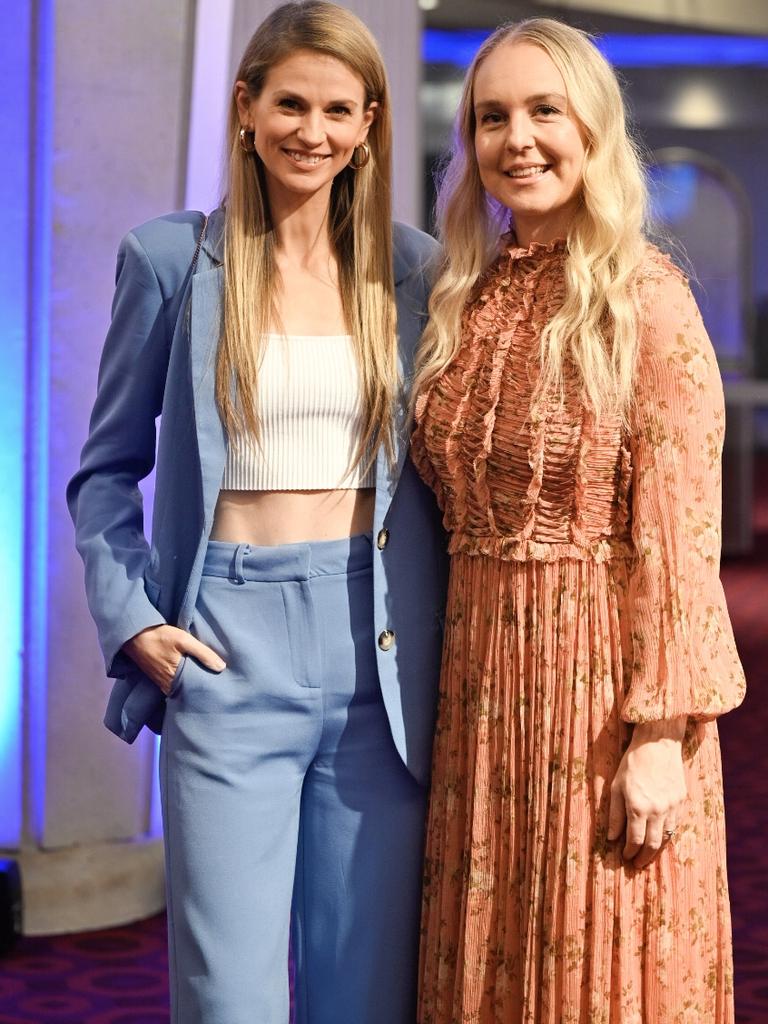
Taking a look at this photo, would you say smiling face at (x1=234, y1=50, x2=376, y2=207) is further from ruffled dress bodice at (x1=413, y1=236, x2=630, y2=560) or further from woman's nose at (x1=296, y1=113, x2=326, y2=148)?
ruffled dress bodice at (x1=413, y1=236, x2=630, y2=560)

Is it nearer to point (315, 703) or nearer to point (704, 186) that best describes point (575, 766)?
point (315, 703)


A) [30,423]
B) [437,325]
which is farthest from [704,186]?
[437,325]

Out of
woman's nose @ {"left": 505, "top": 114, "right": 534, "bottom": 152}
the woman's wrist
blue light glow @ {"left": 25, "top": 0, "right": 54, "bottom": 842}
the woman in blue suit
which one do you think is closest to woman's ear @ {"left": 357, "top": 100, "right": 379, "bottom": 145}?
the woman in blue suit

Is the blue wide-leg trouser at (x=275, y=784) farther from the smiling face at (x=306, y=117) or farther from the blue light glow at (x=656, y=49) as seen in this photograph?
the blue light glow at (x=656, y=49)

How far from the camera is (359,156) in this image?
2117 mm

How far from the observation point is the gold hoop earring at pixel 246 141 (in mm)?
2049

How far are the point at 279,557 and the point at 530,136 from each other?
0.68 m

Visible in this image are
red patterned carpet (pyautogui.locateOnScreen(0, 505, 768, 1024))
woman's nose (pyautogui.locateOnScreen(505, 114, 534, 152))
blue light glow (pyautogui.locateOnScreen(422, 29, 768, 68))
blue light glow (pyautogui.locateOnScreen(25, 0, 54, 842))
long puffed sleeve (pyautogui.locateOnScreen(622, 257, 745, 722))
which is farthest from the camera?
blue light glow (pyautogui.locateOnScreen(422, 29, 768, 68))

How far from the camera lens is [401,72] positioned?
4.23 meters

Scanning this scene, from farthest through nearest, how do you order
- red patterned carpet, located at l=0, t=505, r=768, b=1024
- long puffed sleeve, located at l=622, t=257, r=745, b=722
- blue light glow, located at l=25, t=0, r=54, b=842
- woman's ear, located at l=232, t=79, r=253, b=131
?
blue light glow, located at l=25, t=0, r=54, b=842, red patterned carpet, located at l=0, t=505, r=768, b=1024, woman's ear, located at l=232, t=79, r=253, b=131, long puffed sleeve, located at l=622, t=257, r=745, b=722

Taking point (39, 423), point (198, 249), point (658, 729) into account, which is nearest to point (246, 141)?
point (198, 249)

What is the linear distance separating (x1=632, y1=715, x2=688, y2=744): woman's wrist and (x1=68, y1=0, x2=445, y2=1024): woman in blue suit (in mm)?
362

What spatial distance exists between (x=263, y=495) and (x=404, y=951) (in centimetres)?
72

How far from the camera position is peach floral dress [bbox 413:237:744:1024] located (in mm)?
1803
